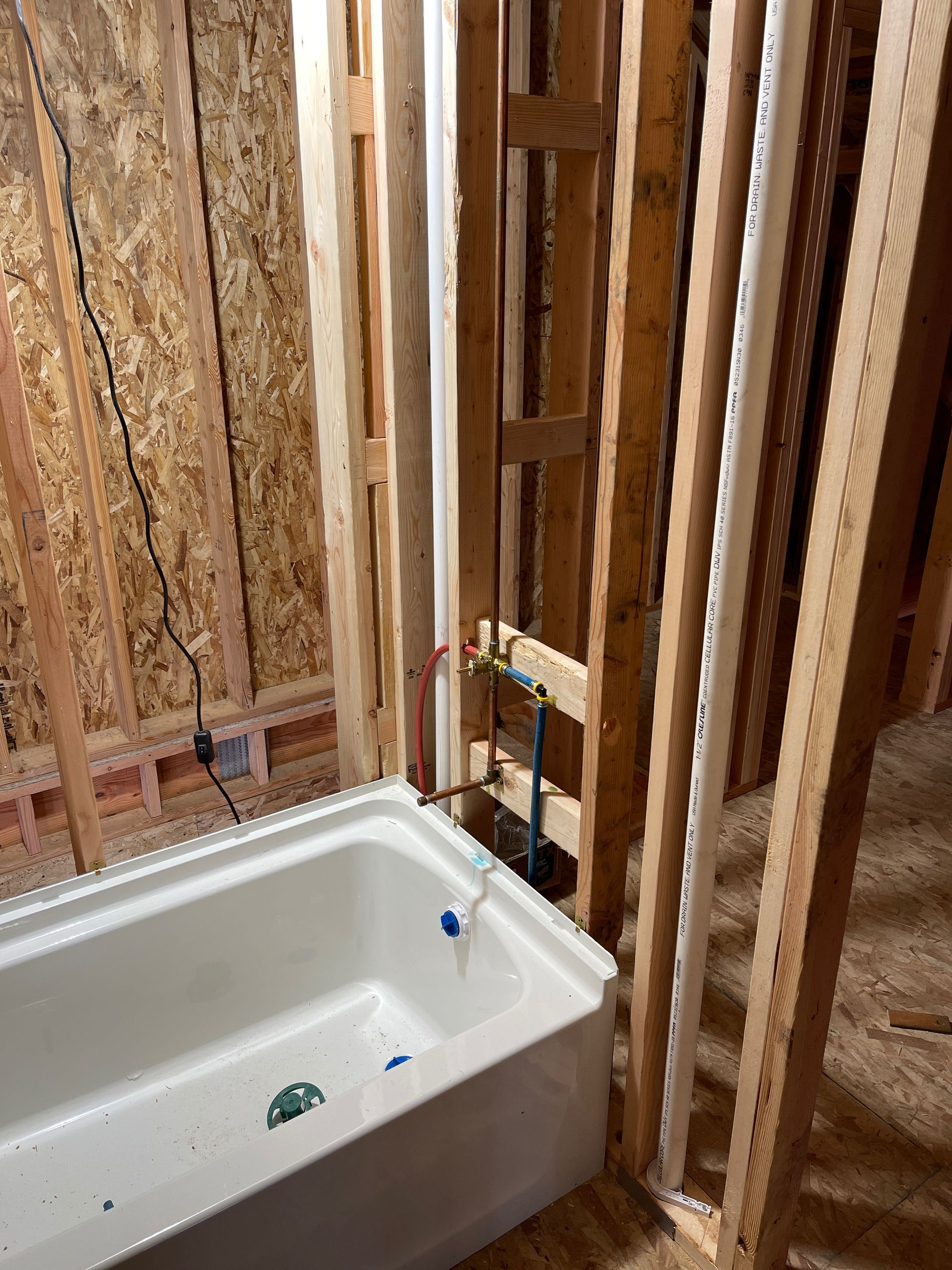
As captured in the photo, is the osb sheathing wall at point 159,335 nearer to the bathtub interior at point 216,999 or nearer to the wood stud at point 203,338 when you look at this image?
the wood stud at point 203,338

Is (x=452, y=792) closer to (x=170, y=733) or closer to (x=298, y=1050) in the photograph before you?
(x=298, y=1050)

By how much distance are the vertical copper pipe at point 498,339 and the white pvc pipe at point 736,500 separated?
0.50 metres

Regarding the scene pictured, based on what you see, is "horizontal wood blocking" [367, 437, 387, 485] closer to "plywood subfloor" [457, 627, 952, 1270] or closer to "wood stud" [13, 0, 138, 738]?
"wood stud" [13, 0, 138, 738]

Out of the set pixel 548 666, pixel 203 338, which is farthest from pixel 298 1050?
pixel 203 338

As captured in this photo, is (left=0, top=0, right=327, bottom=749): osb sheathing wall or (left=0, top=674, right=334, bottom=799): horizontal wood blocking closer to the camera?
(left=0, top=0, right=327, bottom=749): osb sheathing wall

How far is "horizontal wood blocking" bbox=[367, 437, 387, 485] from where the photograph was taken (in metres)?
1.96

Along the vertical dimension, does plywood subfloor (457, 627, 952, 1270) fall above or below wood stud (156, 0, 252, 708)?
below

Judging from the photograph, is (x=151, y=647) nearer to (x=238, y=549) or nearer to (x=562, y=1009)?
(x=238, y=549)

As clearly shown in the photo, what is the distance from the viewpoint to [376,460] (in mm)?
1977

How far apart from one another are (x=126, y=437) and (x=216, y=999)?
4.85 ft

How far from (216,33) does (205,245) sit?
0.51 meters

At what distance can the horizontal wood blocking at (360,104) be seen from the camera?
1.74 meters

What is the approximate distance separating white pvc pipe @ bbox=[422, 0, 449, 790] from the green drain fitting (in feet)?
2.14

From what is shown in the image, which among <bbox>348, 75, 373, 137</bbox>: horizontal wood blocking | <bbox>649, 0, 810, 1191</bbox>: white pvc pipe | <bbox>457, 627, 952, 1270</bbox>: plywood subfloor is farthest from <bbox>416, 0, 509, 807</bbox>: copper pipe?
<bbox>457, 627, 952, 1270</bbox>: plywood subfloor
